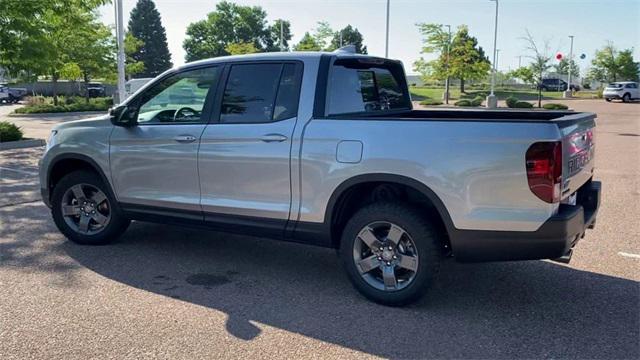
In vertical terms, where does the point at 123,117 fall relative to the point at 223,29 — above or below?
below

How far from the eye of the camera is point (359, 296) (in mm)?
4398


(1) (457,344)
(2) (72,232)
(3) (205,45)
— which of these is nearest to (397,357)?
(1) (457,344)

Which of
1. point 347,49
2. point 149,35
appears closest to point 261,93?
point 347,49

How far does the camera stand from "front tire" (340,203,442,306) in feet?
13.1

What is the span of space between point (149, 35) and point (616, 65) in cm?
6518

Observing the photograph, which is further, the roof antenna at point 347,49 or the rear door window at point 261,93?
the roof antenna at point 347,49

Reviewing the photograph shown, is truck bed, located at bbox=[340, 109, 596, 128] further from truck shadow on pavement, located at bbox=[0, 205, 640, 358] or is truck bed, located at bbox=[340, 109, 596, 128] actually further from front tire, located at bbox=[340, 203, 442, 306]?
truck shadow on pavement, located at bbox=[0, 205, 640, 358]

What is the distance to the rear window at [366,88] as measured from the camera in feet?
15.2

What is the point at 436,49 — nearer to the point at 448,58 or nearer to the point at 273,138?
the point at 448,58

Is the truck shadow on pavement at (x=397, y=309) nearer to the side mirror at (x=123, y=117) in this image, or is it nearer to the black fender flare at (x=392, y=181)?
the black fender flare at (x=392, y=181)

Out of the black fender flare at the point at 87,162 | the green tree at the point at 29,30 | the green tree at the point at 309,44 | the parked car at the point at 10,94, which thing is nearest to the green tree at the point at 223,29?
the green tree at the point at 309,44

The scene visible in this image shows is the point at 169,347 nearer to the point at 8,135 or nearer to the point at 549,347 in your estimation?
the point at 549,347

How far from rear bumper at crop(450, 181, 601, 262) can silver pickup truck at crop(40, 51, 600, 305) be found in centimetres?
1

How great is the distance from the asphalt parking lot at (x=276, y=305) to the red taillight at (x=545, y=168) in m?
0.96
